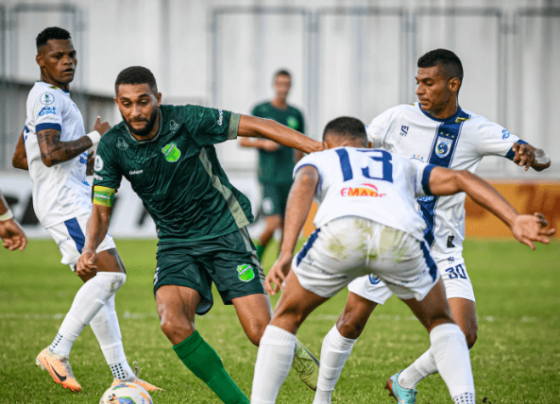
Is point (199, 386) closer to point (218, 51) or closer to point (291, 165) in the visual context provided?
point (291, 165)

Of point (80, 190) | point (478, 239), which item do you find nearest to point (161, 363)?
point (80, 190)

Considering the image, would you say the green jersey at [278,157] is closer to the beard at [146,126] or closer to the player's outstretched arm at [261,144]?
the player's outstretched arm at [261,144]

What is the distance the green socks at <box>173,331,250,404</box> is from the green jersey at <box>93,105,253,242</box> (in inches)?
25.4

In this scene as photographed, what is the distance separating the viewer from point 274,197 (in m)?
9.95

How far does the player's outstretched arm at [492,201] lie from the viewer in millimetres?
3076

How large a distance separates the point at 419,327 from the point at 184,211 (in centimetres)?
363

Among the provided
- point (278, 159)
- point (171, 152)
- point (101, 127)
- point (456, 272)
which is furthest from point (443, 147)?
point (278, 159)

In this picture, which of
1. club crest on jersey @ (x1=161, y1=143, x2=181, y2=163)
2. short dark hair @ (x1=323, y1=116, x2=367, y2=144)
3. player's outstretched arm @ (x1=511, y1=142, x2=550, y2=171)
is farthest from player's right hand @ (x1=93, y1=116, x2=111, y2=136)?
player's outstretched arm @ (x1=511, y1=142, x2=550, y2=171)

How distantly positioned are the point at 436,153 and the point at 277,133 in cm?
105

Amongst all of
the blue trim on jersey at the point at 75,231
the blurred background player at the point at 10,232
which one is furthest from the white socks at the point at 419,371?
the blurred background player at the point at 10,232

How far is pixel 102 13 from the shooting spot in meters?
18.7

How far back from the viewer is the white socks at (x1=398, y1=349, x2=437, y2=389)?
13.1 ft

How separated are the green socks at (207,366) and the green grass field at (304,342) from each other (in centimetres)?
68

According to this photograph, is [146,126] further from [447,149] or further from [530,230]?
[530,230]
